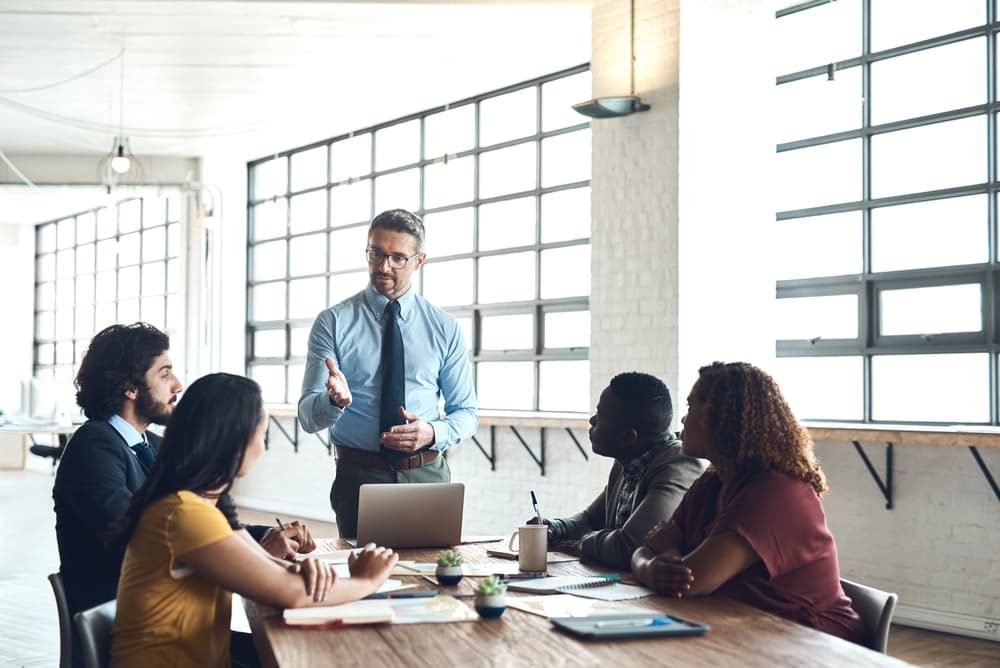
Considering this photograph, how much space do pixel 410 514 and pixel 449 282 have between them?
5.82 meters

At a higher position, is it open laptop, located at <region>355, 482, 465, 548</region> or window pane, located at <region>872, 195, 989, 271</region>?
window pane, located at <region>872, 195, 989, 271</region>

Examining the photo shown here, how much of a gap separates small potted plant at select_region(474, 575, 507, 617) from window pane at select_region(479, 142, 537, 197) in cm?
601

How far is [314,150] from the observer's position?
33.0 ft

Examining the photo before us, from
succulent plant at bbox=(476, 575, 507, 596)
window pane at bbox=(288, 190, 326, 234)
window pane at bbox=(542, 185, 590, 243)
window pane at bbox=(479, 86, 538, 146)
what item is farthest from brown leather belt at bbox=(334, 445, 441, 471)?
window pane at bbox=(288, 190, 326, 234)

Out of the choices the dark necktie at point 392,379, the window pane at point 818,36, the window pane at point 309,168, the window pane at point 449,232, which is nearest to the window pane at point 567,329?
the window pane at point 449,232

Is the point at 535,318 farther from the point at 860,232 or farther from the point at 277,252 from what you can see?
the point at 277,252

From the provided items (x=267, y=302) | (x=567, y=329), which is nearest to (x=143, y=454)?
(x=567, y=329)

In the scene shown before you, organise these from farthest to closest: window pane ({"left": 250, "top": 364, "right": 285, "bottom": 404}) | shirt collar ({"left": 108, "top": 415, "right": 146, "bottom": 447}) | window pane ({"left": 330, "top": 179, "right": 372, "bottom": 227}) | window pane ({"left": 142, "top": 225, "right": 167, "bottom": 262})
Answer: window pane ({"left": 142, "top": 225, "right": 167, "bottom": 262}), window pane ({"left": 250, "top": 364, "right": 285, "bottom": 404}), window pane ({"left": 330, "top": 179, "right": 372, "bottom": 227}), shirt collar ({"left": 108, "top": 415, "right": 146, "bottom": 447})

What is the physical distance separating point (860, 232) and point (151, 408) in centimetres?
418

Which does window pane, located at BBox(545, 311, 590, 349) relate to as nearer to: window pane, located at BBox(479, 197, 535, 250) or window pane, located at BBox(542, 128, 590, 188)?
window pane, located at BBox(479, 197, 535, 250)

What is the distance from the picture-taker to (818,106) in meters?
5.96

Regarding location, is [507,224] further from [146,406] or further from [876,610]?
[876,610]

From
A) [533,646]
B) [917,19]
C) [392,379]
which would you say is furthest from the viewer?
[917,19]

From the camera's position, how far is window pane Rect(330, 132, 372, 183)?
30.9ft
